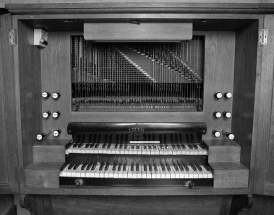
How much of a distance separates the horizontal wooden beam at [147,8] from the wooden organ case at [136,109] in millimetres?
26

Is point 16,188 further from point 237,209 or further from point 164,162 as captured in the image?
point 237,209

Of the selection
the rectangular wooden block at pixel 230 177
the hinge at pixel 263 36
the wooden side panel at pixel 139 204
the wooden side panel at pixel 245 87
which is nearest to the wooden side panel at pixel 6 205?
the wooden side panel at pixel 139 204

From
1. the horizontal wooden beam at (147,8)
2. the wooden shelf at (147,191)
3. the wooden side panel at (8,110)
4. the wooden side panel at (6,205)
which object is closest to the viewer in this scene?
the horizontal wooden beam at (147,8)

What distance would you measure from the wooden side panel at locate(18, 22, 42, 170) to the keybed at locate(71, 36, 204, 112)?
1.23 feet

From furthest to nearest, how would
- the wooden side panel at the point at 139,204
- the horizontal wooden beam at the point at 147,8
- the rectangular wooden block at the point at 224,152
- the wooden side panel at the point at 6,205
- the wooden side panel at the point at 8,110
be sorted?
the wooden side panel at the point at 6,205 → the wooden side panel at the point at 139,204 → the rectangular wooden block at the point at 224,152 → the wooden side panel at the point at 8,110 → the horizontal wooden beam at the point at 147,8

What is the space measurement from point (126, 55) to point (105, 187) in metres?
1.39

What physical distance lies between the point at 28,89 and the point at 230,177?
6.94 feet

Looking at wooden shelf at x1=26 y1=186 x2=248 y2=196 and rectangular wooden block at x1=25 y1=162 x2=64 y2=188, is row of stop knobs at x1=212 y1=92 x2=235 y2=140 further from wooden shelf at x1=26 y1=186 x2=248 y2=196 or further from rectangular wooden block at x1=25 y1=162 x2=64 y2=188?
rectangular wooden block at x1=25 y1=162 x2=64 y2=188

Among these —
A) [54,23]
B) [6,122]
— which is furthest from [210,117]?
[6,122]

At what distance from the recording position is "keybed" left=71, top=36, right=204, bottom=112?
252 centimetres

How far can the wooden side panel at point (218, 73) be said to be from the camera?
2.49 metres

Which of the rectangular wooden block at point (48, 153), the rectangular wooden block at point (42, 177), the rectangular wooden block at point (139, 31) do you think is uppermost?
the rectangular wooden block at point (139, 31)

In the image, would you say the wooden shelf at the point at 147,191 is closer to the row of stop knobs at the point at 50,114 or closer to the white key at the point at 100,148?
the white key at the point at 100,148

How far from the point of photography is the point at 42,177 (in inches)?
85.4
